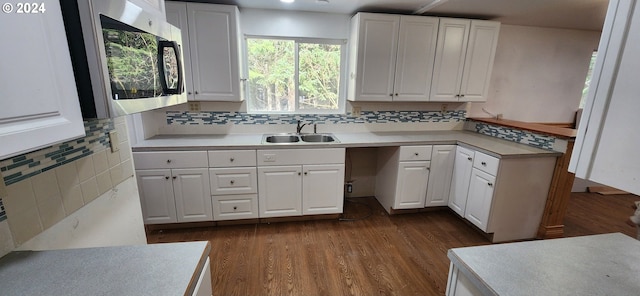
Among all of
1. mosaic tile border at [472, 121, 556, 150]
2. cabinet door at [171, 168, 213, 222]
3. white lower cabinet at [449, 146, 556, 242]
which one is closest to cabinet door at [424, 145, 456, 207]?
white lower cabinet at [449, 146, 556, 242]

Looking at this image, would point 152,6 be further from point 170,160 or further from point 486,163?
point 486,163

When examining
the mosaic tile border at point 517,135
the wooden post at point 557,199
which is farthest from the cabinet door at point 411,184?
the wooden post at point 557,199

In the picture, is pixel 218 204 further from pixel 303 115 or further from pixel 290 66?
pixel 290 66

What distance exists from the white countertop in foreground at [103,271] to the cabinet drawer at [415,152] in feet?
7.06

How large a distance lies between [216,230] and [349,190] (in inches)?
59.5

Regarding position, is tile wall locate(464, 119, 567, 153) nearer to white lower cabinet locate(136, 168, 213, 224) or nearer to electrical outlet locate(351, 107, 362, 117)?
electrical outlet locate(351, 107, 362, 117)

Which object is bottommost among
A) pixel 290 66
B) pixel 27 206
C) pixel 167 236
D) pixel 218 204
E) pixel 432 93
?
pixel 167 236

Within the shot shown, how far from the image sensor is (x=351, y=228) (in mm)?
2574

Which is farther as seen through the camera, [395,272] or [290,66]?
[290,66]

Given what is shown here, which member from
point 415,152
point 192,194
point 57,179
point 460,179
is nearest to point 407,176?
point 415,152

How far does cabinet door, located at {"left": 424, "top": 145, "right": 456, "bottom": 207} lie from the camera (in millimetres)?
2682

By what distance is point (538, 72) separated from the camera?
10.6 feet

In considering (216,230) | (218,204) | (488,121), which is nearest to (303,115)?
(218,204)

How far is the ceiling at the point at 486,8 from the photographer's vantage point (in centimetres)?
232
